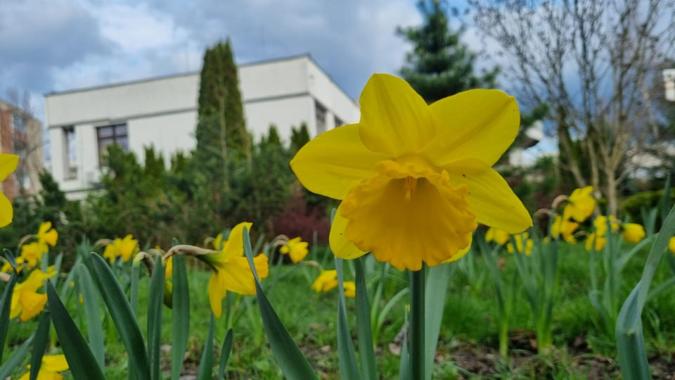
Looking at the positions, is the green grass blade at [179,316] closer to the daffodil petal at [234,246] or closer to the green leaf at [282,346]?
the daffodil petal at [234,246]

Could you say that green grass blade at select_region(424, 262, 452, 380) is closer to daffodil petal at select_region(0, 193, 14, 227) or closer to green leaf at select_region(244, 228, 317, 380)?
green leaf at select_region(244, 228, 317, 380)

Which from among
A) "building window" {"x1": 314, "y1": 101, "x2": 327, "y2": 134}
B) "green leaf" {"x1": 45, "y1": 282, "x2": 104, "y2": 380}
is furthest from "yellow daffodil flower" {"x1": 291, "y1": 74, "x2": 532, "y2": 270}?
"building window" {"x1": 314, "y1": 101, "x2": 327, "y2": 134}

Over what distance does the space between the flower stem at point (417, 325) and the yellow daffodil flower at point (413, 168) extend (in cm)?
3

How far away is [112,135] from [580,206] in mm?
20215

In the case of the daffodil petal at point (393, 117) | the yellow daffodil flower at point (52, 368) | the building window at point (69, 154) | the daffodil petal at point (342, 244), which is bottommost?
the yellow daffodil flower at point (52, 368)

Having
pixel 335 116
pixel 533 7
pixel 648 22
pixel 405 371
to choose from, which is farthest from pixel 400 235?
pixel 335 116

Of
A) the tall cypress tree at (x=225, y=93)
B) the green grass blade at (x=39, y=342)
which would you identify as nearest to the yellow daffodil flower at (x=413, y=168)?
the green grass blade at (x=39, y=342)

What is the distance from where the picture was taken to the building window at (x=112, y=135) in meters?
20.3

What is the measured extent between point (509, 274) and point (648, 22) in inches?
177

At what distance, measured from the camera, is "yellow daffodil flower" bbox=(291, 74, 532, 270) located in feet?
2.10

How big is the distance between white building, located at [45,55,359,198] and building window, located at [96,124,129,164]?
0.04 meters

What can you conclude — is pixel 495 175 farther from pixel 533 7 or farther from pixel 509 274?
pixel 533 7

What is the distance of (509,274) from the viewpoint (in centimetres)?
374

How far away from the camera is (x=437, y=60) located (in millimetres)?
12984
